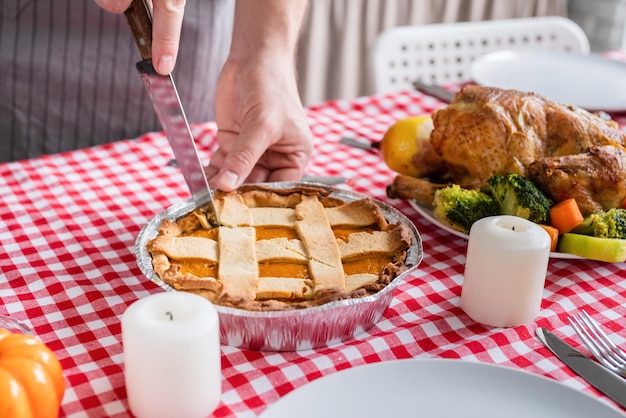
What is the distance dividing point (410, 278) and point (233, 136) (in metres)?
0.65

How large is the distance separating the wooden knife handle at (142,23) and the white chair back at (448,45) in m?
1.44

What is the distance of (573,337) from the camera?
1.28 meters

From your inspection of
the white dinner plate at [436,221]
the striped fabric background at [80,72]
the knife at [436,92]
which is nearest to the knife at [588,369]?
the white dinner plate at [436,221]

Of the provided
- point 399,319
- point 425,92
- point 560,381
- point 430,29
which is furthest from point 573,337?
point 430,29

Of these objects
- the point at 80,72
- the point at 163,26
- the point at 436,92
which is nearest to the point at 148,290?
the point at 163,26

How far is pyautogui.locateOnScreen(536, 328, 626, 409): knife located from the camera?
1.12 meters

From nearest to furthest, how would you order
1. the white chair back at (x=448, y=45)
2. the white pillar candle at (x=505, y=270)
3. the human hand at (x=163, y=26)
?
the white pillar candle at (x=505, y=270) < the human hand at (x=163, y=26) < the white chair back at (x=448, y=45)

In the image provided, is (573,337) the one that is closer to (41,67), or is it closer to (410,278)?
(410,278)

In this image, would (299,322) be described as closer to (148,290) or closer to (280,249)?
(280,249)

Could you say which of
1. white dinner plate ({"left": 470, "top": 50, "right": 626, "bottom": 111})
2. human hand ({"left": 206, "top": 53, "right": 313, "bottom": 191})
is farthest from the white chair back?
human hand ({"left": 206, "top": 53, "right": 313, "bottom": 191})

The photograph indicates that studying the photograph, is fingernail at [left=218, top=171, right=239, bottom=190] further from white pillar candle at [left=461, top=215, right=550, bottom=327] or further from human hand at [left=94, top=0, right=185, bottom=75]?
white pillar candle at [left=461, top=215, right=550, bottom=327]

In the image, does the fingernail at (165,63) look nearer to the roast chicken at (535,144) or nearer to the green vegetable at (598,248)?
the roast chicken at (535,144)

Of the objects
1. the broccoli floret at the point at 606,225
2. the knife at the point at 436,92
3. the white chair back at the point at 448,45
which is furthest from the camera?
the white chair back at the point at 448,45

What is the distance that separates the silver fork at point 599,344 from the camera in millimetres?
→ 1183
